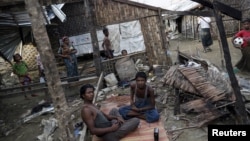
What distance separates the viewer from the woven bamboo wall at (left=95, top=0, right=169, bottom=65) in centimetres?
1102

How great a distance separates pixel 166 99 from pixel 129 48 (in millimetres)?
6637

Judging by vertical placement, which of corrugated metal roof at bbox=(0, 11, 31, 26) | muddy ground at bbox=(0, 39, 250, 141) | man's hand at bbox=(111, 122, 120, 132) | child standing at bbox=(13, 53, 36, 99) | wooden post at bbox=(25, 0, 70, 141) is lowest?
muddy ground at bbox=(0, 39, 250, 141)

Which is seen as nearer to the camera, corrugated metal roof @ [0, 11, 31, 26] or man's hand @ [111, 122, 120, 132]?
man's hand @ [111, 122, 120, 132]

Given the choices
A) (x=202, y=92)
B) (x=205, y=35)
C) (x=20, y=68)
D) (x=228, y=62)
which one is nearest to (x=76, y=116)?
(x=202, y=92)

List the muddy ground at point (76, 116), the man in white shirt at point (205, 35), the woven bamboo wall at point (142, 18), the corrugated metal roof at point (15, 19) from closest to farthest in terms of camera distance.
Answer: the muddy ground at point (76, 116) < the corrugated metal roof at point (15, 19) < the woven bamboo wall at point (142, 18) < the man in white shirt at point (205, 35)

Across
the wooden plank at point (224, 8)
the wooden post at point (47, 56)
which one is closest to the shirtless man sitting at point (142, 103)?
the wooden plank at point (224, 8)

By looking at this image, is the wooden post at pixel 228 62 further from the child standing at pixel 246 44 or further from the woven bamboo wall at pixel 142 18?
the woven bamboo wall at pixel 142 18

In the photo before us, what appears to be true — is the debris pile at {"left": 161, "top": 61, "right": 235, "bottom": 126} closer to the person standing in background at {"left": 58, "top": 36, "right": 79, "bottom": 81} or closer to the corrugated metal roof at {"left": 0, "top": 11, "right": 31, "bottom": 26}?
the person standing in background at {"left": 58, "top": 36, "right": 79, "bottom": 81}

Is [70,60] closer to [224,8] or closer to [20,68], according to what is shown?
[20,68]

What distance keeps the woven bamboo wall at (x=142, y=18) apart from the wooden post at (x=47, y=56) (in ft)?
24.2

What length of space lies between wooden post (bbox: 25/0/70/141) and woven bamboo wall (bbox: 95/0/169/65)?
7365mm

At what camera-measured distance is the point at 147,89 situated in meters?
5.96

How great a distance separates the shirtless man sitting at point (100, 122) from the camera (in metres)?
4.59

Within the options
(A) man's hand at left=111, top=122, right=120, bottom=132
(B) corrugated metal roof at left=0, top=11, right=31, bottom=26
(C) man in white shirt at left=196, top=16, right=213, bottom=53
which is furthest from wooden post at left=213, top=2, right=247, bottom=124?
(C) man in white shirt at left=196, top=16, right=213, bottom=53
